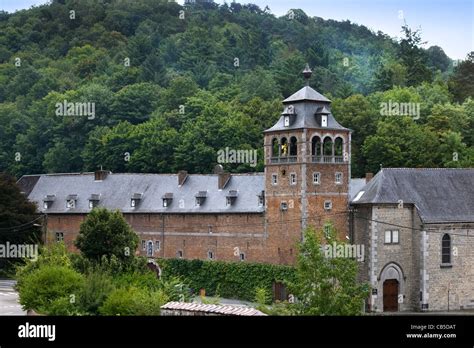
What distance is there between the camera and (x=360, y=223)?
5672 cm

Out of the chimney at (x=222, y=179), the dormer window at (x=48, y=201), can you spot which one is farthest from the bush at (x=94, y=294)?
the dormer window at (x=48, y=201)

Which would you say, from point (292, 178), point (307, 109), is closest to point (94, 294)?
point (292, 178)

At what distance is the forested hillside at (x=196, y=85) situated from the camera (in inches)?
3314

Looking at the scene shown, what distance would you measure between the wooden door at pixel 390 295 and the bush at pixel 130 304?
26.7m

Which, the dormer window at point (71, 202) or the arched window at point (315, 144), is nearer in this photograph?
the arched window at point (315, 144)

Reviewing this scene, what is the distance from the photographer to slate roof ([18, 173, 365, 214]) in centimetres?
6288

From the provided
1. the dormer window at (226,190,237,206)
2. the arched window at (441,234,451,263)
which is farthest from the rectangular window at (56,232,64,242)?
the arched window at (441,234,451,263)

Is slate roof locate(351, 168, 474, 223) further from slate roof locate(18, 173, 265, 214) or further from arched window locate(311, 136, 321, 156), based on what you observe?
slate roof locate(18, 173, 265, 214)

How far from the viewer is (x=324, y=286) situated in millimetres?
34188

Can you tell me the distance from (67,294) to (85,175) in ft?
143

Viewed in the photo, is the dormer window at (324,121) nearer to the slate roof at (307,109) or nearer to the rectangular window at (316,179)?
the slate roof at (307,109)

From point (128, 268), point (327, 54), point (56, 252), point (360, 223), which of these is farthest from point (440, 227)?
point (327, 54)

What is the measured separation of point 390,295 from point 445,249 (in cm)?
435

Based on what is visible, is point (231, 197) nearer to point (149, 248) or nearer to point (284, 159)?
point (284, 159)
